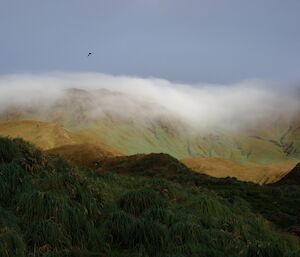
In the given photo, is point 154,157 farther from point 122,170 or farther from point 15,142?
point 15,142

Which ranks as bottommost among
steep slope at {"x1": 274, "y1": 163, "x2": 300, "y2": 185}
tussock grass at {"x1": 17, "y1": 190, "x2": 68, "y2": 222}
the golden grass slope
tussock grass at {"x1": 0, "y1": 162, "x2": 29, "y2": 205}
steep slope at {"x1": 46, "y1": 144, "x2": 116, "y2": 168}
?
the golden grass slope

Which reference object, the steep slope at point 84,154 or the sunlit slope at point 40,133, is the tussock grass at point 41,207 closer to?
the steep slope at point 84,154

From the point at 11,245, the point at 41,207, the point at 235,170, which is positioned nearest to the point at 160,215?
the point at 41,207

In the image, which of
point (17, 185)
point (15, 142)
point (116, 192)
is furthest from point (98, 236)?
point (15, 142)

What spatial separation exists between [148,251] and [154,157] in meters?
68.1

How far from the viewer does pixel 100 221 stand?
13.5 m

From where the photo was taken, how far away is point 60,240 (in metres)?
11.7

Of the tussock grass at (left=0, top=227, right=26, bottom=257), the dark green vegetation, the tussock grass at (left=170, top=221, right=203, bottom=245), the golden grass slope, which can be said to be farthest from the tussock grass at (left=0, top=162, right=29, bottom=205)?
the golden grass slope

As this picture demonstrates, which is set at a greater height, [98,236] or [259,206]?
[98,236]

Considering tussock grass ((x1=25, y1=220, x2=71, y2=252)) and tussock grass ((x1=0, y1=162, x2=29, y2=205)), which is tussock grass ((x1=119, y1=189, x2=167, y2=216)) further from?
tussock grass ((x1=25, y1=220, x2=71, y2=252))

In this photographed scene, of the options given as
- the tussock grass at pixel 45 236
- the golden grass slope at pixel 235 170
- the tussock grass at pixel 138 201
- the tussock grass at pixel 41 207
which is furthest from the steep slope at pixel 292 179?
the tussock grass at pixel 45 236

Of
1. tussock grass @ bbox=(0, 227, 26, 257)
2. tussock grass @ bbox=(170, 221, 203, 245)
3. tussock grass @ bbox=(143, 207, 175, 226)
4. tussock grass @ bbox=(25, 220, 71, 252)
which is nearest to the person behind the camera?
tussock grass @ bbox=(0, 227, 26, 257)

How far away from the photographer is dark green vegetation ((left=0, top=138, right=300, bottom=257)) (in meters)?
11.8

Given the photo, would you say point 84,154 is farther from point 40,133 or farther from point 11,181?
point 11,181
